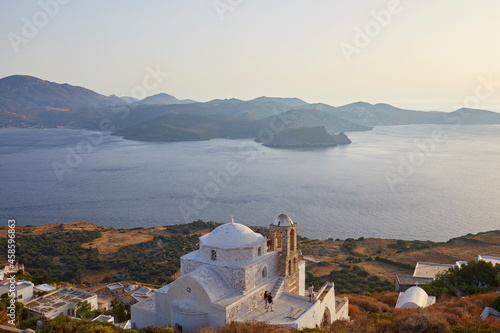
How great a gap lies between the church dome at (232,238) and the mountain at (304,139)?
389 ft

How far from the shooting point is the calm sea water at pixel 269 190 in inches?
1897

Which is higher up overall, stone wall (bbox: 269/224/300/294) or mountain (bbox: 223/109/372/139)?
mountain (bbox: 223/109/372/139)

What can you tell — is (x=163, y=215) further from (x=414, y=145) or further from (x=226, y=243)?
(x=414, y=145)

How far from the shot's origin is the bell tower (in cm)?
1422

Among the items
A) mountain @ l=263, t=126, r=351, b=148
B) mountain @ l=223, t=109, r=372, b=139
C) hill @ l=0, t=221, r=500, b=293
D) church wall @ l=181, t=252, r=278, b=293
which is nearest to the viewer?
church wall @ l=181, t=252, r=278, b=293

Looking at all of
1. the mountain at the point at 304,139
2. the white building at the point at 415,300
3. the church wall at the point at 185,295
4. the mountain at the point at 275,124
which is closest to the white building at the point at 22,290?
the church wall at the point at 185,295

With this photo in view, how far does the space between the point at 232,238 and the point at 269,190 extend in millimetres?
50595

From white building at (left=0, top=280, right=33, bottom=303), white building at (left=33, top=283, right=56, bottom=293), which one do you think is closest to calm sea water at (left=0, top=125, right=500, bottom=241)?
white building at (left=33, top=283, right=56, bottom=293)

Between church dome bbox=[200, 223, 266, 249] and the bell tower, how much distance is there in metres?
0.98

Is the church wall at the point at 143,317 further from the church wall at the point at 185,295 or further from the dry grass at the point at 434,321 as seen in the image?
the dry grass at the point at 434,321

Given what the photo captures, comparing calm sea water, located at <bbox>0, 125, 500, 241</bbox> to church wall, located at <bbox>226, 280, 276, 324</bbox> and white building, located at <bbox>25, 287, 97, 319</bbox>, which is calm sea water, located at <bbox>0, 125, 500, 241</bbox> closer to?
white building, located at <bbox>25, 287, 97, 319</bbox>

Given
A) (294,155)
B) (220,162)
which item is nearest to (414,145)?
(294,155)

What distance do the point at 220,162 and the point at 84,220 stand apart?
4679 centimetres

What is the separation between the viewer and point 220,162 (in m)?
93.2
